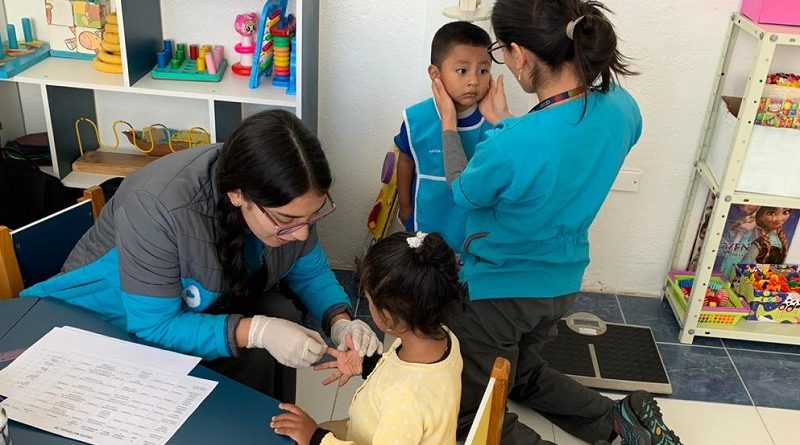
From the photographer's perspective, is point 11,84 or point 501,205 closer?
point 501,205

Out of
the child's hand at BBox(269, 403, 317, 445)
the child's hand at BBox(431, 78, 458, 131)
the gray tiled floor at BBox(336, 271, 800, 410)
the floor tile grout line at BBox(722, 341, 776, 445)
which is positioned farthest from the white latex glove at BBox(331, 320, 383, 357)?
the floor tile grout line at BBox(722, 341, 776, 445)

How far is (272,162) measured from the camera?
54.1 inches

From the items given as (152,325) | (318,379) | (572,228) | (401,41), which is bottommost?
(318,379)

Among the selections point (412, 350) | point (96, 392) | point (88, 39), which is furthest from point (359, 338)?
point (88, 39)

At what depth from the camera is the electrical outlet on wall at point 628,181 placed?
106 inches

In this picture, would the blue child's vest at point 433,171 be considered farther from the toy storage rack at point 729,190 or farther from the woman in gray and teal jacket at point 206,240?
the toy storage rack at point 729,190

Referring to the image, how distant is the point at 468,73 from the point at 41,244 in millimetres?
1127

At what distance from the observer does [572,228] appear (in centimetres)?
172

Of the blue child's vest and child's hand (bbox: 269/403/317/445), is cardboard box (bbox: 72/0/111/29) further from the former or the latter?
child's hand (bbox: 269/403/317/445)

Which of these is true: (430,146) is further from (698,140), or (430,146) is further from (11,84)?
(11,84)

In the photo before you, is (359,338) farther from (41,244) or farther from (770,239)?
(770,239)

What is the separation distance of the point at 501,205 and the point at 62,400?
0.97 meters

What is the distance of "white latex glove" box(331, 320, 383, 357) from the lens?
1.58 m

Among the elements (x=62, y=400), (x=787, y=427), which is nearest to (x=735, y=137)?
(x=787, y=427)
